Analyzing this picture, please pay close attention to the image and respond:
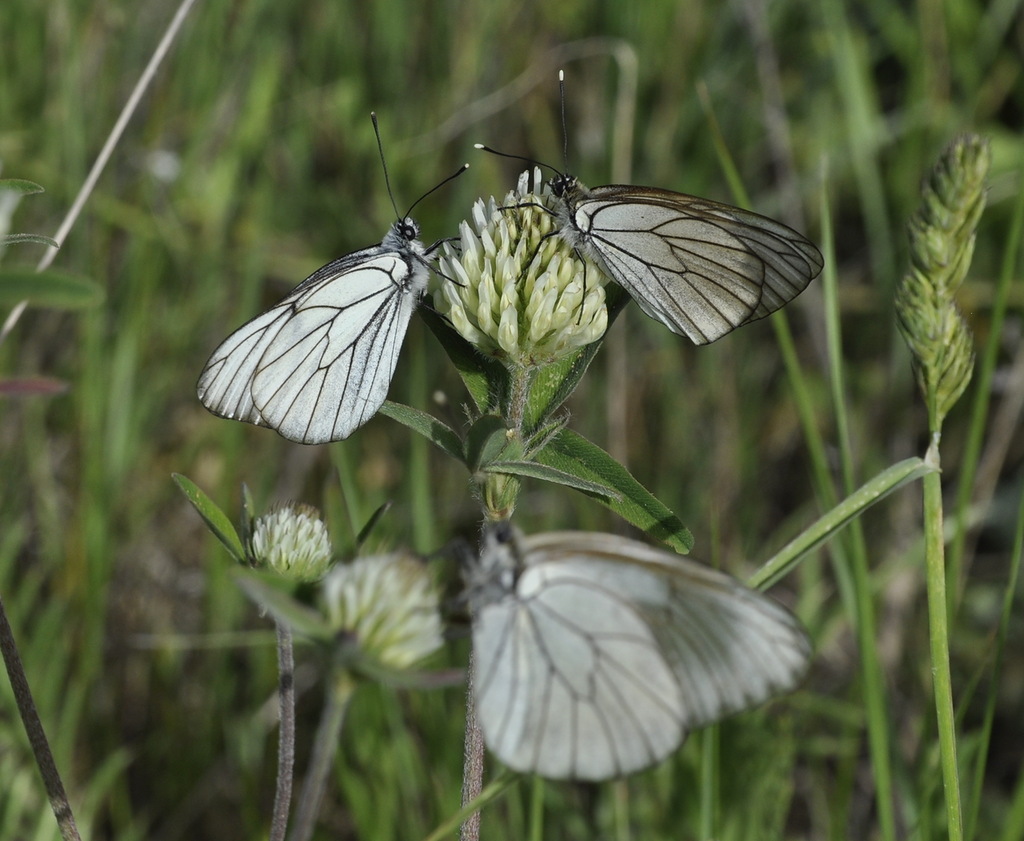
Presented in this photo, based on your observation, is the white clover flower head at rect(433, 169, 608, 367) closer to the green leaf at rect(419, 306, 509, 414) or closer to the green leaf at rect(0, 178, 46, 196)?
the green leaf at rect(419, 306, 509, 414)

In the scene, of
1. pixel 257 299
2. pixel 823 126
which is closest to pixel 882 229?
pixel 823 126

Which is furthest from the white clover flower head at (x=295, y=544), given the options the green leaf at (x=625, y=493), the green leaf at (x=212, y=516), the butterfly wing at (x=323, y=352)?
the butterfly wing at (x=323, y=352)

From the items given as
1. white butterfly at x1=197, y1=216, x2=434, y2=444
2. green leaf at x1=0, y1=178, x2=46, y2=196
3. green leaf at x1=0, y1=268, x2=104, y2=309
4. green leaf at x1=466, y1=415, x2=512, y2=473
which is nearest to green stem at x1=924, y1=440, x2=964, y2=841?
green leaf at x1=466, y1=415, x2=512, y2=473

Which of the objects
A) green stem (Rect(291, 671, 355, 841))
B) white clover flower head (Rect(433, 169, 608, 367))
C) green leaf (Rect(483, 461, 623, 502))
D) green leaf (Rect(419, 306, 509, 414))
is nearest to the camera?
green stem (Rect(291, 671, 355, 841))

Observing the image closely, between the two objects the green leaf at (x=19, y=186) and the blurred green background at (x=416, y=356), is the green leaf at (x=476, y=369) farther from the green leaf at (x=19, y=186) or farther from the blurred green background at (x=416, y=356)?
the blurred green background at (x=416, y=356)

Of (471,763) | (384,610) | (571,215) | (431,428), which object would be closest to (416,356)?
(571,215)

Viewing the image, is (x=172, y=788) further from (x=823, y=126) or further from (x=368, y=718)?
(x=823, y=126)
